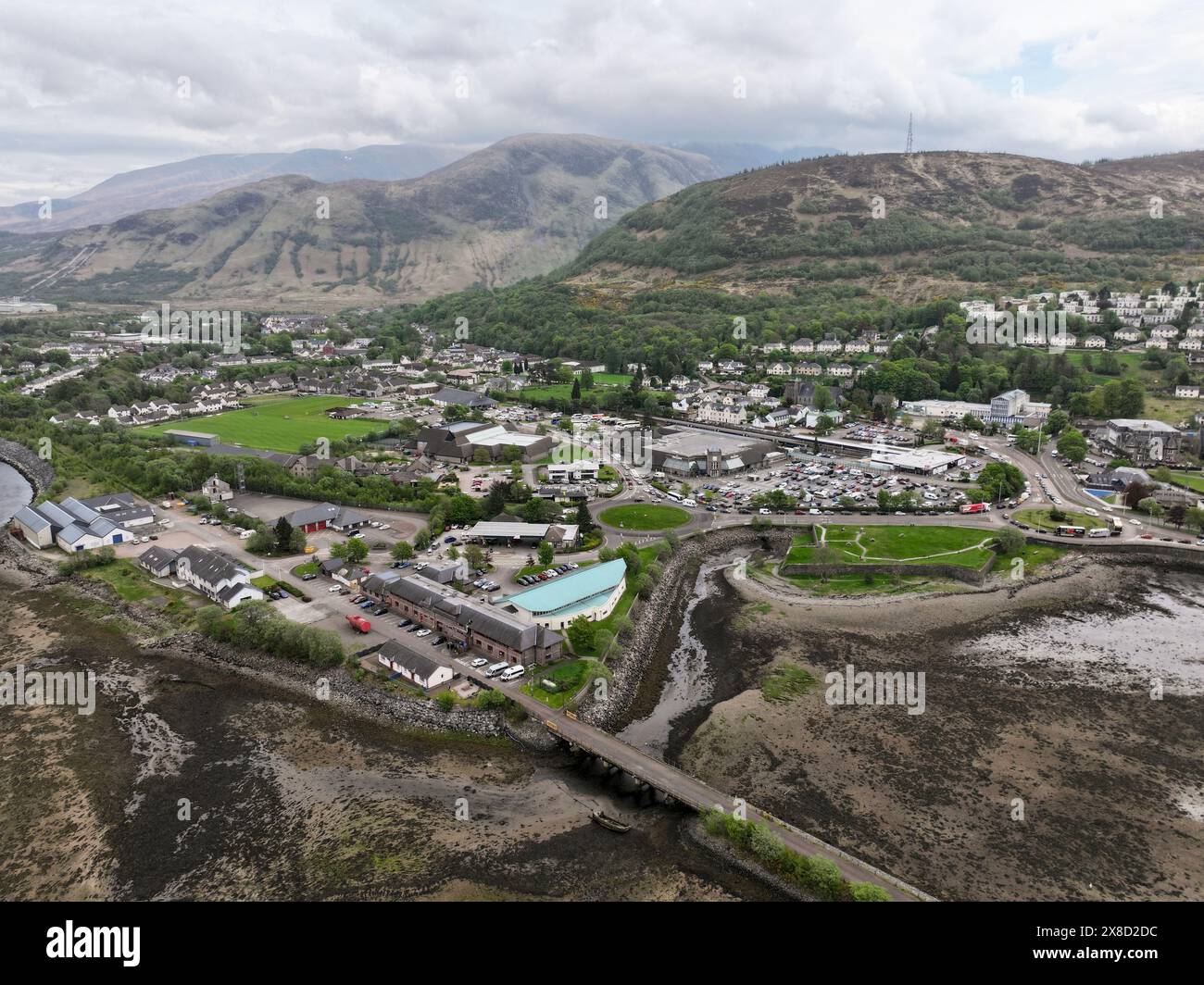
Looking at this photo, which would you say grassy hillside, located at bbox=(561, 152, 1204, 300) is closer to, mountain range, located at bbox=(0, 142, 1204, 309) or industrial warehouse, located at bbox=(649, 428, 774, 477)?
mountain range, located at bbox=(0, 142, 1204, 309)

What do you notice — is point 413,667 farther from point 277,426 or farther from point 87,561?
point 277,426

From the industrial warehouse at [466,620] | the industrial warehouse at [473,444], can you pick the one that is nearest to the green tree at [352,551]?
the industrial warehouse at [466,620]

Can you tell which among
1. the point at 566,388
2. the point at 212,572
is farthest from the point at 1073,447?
the point at 212,572

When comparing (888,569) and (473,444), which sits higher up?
(473,444)

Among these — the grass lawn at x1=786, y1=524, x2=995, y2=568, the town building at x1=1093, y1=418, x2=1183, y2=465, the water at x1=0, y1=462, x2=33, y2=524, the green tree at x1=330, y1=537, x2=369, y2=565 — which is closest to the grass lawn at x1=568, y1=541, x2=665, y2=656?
the grass lawn at x1=786, y1=524, x2=995, y2=568

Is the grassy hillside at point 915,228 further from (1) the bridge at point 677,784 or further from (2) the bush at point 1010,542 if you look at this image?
(1) the bridge at point 677,784
